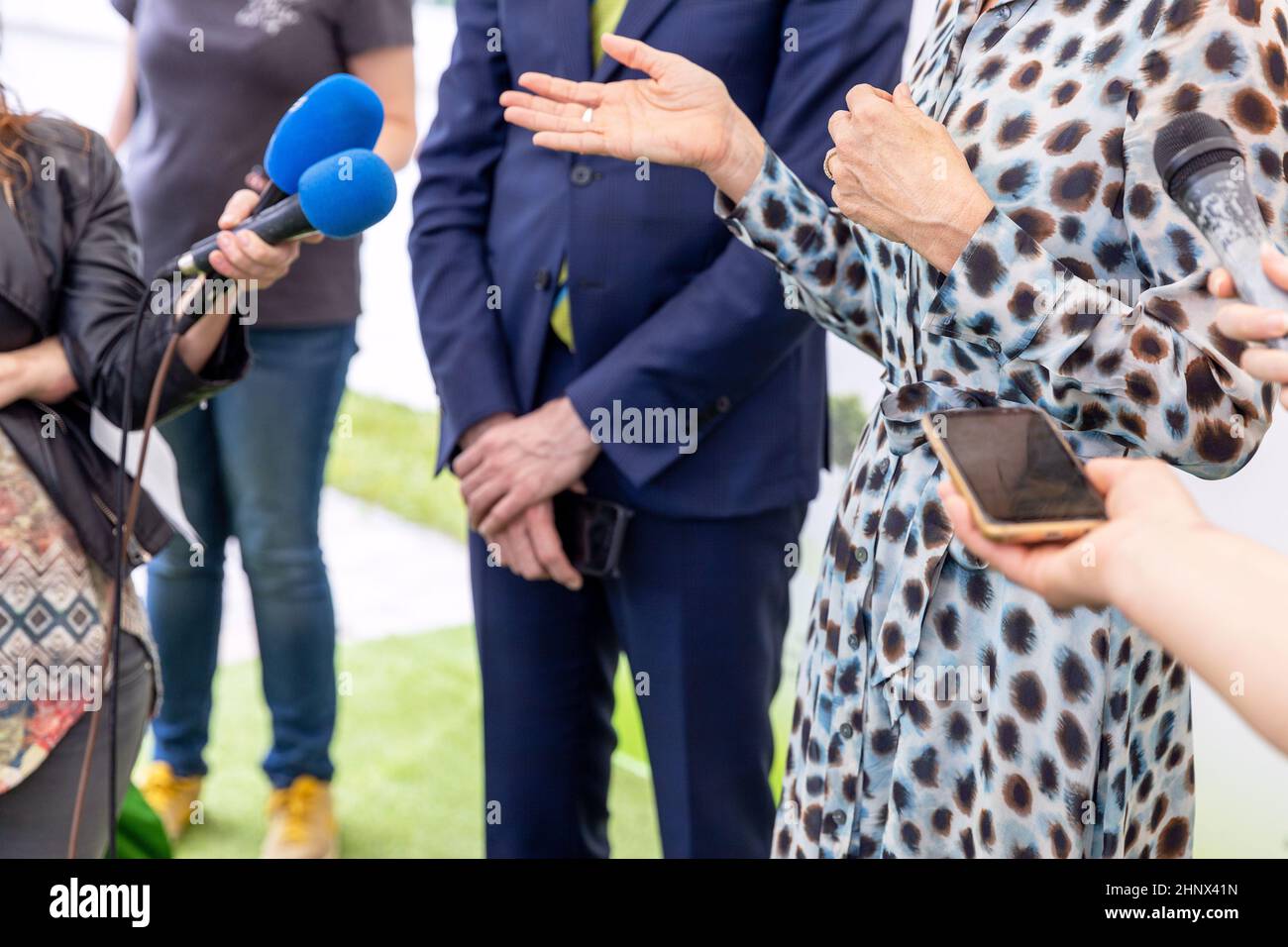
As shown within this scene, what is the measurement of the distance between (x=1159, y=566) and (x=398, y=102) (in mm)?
1702

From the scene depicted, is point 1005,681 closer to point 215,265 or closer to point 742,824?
point 742,824

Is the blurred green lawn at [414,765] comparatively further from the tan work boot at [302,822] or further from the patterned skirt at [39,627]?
the patterned skirt at [39,627]

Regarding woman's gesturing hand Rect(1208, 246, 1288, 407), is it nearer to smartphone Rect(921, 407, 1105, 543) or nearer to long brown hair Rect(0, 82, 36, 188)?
smartphone Rect(921, 407, 1105, 543)

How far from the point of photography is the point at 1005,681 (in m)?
1.04

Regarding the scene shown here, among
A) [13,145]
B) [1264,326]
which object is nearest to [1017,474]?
[1264,326]

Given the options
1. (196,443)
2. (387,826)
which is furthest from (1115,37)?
(387,826)

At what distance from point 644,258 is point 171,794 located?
140 cm

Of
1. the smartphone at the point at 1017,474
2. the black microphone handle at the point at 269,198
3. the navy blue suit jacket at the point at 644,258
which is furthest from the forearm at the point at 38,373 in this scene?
the smartphone at the point at 1017,474

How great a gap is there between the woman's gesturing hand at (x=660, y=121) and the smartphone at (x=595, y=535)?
1.53 ft

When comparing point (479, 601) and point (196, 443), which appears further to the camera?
point (196, 443)

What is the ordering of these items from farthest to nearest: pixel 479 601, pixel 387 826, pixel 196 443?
pixel 387 826
pixel 196 443
pixel 479 601

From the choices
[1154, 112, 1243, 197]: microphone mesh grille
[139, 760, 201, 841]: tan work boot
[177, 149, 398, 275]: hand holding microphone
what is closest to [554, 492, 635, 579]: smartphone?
[177, 149, 398, 275]: hand holding microphone

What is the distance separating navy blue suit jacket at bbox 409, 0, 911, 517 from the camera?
148 centimetres

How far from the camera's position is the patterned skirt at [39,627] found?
1231 millimetres
